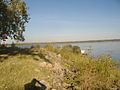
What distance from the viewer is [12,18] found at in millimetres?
20641

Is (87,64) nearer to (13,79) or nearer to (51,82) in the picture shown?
(51,82)

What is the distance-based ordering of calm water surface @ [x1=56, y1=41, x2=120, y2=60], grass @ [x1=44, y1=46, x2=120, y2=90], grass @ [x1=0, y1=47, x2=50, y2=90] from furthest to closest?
calm water surface @ [x1=56, y1=41, x2=120, y2=60] → grass @ [x1=44, y1=46, x2=120, y2=90] → grass @ [x1=0, y1=47, x2=50, y2=90]

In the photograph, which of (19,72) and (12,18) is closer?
(19,72)


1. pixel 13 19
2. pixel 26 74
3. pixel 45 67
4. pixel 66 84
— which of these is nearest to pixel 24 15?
pixel 13 19

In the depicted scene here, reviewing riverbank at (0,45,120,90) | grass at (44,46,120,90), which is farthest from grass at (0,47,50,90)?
grass at (44,46,120,90)

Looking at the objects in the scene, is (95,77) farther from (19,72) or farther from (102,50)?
(102,50)

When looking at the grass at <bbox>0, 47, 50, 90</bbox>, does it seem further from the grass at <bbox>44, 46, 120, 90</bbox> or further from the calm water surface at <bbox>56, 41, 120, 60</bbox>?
the calm water surface at <bbox>56, 41, 120, 60</bbox>

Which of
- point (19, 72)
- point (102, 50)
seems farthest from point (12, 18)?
point (102, 50)

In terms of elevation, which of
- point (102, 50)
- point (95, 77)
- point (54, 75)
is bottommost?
point (102, 50)

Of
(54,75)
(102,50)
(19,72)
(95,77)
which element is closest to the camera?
(95,77)

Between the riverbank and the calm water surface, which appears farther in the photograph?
the calm water surface

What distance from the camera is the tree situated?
66.5ft

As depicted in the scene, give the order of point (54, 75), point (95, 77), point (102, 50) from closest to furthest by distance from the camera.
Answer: point (95, 77), point (54, 75), point (102, 50)

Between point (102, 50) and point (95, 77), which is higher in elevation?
point (95, 77)
